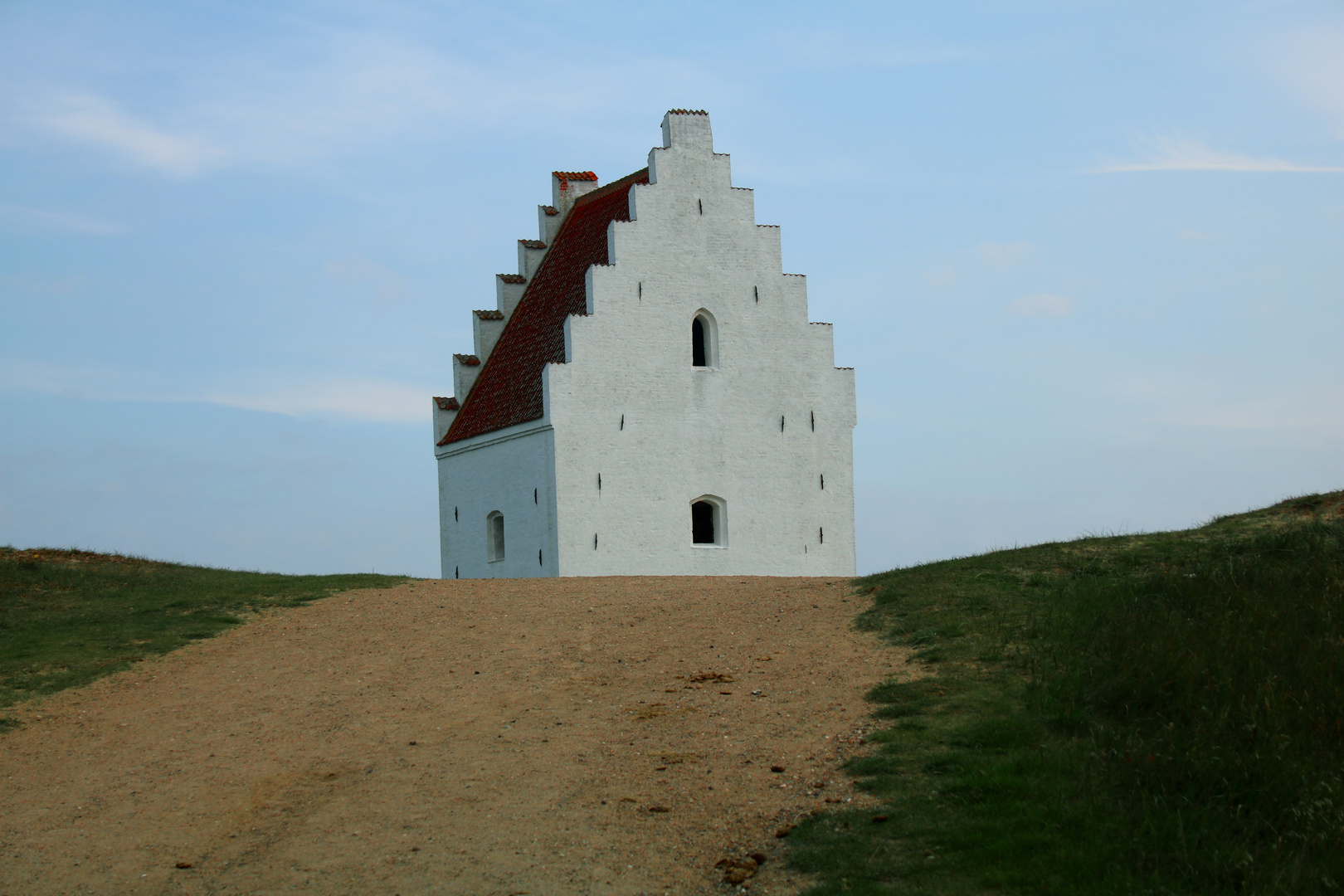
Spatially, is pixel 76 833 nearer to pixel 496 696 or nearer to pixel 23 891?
pixel 23 891

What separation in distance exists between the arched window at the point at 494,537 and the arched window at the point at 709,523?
15.7ft

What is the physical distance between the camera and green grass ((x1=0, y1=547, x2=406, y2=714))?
1420cm

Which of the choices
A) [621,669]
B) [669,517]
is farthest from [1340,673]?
[669,517]

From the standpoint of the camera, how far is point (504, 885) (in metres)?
7.82

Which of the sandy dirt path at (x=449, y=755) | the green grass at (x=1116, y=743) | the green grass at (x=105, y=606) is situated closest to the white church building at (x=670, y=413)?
the green grass at (x=105, y=606)

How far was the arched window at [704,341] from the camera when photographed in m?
27.6

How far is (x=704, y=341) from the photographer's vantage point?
91.7ft

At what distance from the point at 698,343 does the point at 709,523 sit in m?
4.30

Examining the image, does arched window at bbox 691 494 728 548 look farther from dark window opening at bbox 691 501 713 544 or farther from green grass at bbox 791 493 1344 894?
green grass at bbox 791 493 1344 894

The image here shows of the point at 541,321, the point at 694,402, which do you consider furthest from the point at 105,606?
the point at 541,321

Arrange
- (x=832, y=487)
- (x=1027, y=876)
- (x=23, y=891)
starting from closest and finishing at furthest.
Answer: (x=1027, y=876) → (x=23, y=891) → (x=832, y=487)

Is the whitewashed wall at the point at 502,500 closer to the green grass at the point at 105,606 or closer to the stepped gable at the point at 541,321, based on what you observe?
the stepped gable at the point at 541,321

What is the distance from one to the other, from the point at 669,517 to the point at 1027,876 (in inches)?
748

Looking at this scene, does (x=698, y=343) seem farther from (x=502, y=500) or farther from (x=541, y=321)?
(x=502, y=500)
